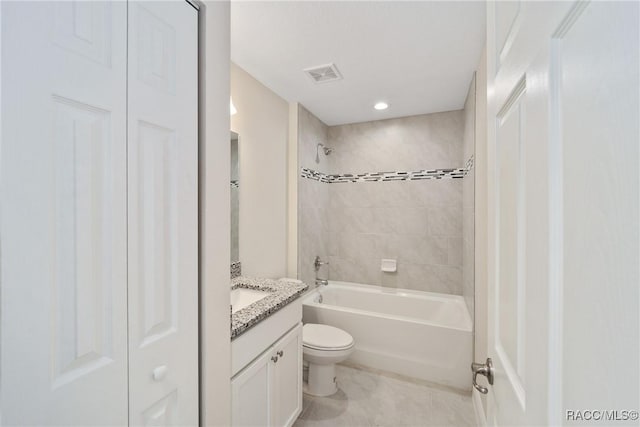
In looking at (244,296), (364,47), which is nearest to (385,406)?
(244,296)

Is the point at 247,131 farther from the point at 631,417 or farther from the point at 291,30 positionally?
the point at 631,417

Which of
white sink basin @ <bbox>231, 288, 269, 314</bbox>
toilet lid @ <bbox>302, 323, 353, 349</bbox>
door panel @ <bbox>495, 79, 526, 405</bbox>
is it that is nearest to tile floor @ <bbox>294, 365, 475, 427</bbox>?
toilet lid @ <bbox>302, 323, 353, 349</bbox>

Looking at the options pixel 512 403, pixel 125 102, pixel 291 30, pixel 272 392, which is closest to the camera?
→ pixel 512 403

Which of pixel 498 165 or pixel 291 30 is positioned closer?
pixel 498 165

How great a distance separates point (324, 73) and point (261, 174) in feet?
Answer: 3.30

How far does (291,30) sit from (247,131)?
2.81 ft

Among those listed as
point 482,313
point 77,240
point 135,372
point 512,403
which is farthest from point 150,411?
point 482,313

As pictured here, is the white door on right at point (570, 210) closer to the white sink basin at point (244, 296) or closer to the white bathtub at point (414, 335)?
the white sink basin at point (244, 296)

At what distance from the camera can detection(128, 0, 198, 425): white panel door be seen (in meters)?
0.75

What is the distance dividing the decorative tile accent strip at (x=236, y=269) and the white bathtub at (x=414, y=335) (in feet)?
3.00

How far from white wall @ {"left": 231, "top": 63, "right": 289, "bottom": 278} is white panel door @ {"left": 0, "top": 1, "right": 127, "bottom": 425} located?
1469 mm

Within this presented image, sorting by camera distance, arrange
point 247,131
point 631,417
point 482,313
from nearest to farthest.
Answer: point 631,417 < point 482,313 < point 247,131

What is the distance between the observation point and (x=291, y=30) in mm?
1671

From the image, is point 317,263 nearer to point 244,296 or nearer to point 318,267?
point 318,267
